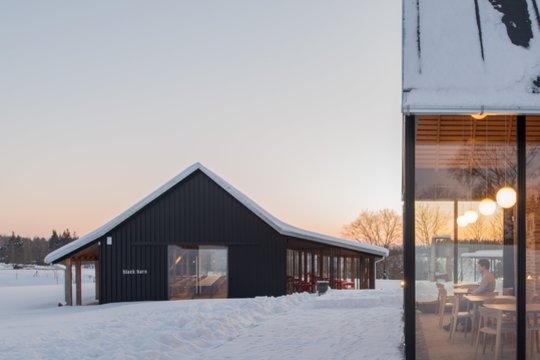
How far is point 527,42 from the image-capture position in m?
6.57

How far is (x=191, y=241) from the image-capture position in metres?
20.6

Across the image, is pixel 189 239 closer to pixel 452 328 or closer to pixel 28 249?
pixel 452 328

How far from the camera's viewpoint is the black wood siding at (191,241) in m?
20.2

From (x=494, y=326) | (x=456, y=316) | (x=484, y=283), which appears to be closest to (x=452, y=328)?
(x=456, y=316)

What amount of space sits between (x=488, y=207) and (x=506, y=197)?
290mm

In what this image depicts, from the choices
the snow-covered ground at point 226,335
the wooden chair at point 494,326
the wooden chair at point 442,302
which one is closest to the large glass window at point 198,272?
the snow-covered ground at point 226,335

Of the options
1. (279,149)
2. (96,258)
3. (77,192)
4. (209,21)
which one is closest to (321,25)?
(209,21)

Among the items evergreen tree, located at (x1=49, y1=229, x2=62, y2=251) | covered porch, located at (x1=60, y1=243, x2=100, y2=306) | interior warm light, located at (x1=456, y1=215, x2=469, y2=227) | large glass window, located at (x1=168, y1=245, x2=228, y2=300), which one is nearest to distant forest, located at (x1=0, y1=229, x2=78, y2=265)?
evergreen tree, located at (x1=49, y1=229, x2=62, y2=251)

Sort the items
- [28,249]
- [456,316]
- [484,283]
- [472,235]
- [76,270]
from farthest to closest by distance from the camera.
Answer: [28,249]
[76,270]
[472,235]
[456,316]
[484,283]

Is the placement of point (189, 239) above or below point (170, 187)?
below

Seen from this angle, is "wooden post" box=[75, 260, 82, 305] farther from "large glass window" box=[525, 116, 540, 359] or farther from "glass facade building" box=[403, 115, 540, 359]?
"large glass window" box=[525, 116, 540, 359]

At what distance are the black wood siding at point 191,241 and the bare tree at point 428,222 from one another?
45.0ft

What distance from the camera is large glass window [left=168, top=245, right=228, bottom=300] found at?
2223 centimetres

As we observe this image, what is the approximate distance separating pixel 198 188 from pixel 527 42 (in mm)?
15262
